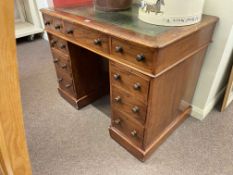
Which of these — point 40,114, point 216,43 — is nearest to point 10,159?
point 40,114

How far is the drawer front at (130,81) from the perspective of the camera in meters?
0.96

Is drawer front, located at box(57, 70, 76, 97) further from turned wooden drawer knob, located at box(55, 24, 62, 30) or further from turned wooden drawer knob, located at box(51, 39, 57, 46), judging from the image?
turned wooden drawer knob, located at box(55, 24, 62, 30)

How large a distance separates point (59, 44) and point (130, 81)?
2.41 feet

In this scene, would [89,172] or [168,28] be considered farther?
[89,172]

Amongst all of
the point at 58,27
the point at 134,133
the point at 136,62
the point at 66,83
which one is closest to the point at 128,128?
the point at 134,133

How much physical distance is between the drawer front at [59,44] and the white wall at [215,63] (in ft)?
3.09

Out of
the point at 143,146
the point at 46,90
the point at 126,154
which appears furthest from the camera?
the point at 46,90

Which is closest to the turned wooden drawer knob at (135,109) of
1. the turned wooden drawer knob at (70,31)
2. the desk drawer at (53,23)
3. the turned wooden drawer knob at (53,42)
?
the turned wooden drawer knob at (70,31)

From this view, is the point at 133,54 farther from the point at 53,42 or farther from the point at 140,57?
the point at 53,42

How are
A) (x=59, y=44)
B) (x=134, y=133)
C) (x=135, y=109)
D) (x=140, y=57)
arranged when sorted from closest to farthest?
(x=140, y=57) < (x=135, y=109) < (x=134, y=133) < (x=59, y=44)

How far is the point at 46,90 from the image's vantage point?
6.41 feet

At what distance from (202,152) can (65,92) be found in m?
1.18

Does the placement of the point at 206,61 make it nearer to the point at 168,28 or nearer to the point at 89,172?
the point at 168,28

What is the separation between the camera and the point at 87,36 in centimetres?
113
